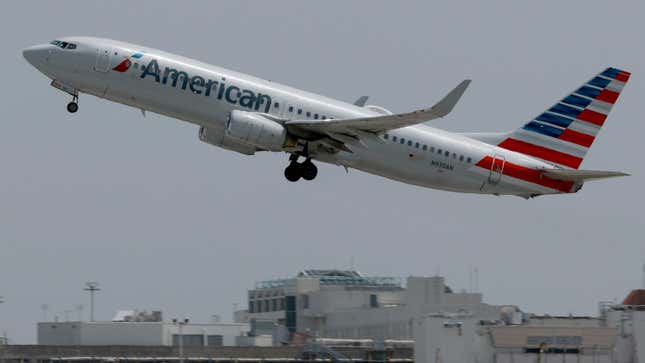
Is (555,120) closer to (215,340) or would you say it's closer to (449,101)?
(449,101)

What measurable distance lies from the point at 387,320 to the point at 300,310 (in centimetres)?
1896

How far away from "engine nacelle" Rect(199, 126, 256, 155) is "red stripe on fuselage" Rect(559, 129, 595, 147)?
15.9m

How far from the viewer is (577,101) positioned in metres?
69.2

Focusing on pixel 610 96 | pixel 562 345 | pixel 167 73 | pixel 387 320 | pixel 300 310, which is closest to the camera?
pixel 167 73

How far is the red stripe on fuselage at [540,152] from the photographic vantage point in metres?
66.9

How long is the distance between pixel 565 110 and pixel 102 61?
2360 centimetres

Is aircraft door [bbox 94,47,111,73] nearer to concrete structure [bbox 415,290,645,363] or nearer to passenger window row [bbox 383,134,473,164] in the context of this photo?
passenger window row [bbox 383,134,473,164]

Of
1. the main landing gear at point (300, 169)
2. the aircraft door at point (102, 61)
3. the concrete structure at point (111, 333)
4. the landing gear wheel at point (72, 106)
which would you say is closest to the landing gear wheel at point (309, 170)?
the main landing gear at point (300, 169)

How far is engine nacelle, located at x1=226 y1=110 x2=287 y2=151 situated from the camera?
60.3 metres

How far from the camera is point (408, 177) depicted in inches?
2500

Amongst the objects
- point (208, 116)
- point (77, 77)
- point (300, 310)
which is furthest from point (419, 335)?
point (300, 310)

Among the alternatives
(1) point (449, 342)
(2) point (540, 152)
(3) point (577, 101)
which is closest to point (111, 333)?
(1) point (449, 342)

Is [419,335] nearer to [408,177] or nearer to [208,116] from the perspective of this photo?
[408,177]

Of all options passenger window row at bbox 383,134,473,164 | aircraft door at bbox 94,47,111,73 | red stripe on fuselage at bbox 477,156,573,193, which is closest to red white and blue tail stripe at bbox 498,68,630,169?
red stripe on fuselage at bbox 477,156,573,193
